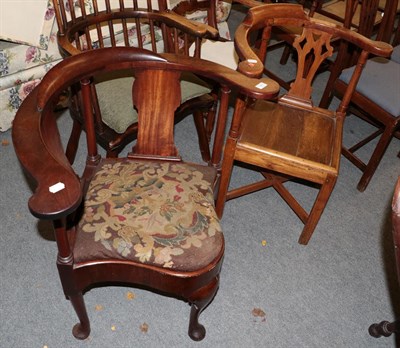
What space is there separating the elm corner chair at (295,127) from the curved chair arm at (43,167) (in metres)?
0.66

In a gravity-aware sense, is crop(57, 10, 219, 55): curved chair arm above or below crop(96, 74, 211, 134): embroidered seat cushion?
above

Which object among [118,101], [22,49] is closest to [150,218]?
[118,101]

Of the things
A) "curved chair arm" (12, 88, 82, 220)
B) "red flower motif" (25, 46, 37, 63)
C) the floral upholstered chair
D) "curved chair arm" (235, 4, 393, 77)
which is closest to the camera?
"curved chair arm" (12, 88, 82, 220)

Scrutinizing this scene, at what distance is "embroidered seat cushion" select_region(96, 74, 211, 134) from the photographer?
5.10ft

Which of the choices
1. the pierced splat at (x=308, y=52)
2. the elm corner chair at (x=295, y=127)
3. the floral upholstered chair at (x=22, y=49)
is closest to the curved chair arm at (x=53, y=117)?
the elm corner chair at (x=295, y=127)

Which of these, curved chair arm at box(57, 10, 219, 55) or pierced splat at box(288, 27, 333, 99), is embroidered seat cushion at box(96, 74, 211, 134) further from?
pierced splat at box(288, 27, 333, 99)

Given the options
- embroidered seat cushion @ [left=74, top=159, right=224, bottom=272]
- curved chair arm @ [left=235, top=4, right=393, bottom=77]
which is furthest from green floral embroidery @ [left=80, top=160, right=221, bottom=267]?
curved chair arm @ [left=235, top=4, right=393, bottom=77]

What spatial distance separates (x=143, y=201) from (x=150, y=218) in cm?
7

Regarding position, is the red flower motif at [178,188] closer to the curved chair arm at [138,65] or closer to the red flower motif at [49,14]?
the curved chair arm at [138,65]

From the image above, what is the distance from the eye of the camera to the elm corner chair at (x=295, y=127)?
1550mm

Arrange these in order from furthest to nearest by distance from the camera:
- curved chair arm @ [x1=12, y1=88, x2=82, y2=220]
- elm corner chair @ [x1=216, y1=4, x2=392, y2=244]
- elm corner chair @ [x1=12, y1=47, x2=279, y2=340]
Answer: elm corner chair @ [x1=216, y1=4, x2=392, y2=244], elm corner chair @ [x1=12, y1=47, x2=279, y2=340], curved chair arm @ [x1=12, y1=88, x2=82, y2=220]

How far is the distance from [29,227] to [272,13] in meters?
1.35

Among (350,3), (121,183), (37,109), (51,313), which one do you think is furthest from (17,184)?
(350,3)

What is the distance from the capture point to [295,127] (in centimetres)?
172
